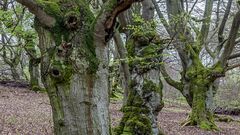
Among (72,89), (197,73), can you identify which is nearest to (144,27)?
(72,89)

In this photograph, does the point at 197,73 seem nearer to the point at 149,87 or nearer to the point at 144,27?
the point at 149,87

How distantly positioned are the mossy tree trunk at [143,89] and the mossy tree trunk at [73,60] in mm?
3544

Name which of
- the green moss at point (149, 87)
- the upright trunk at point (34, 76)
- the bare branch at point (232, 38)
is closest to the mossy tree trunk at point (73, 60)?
the green moss at point (149, 87)

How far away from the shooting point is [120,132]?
28.2 ft

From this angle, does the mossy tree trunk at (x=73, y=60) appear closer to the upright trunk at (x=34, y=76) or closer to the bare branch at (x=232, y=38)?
the bare branch at (x=232, y=38)

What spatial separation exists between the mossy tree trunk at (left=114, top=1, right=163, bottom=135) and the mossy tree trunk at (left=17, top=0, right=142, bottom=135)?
11.6 ft

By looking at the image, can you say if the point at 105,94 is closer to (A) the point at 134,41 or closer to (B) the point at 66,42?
(B) the point at 66,42

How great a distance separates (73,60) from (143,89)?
4.18m

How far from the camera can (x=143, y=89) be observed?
8734 mm

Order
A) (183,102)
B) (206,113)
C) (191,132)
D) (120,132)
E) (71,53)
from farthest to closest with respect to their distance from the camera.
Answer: (183,102), (206,113), (191,132), (120,132), (71,53)

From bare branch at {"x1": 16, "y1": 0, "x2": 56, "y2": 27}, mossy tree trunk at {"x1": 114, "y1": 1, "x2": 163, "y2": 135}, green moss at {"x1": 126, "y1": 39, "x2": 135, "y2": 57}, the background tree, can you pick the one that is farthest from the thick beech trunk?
the background tree

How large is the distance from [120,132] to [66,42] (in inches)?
168

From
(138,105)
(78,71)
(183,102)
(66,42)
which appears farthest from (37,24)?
(183,102)

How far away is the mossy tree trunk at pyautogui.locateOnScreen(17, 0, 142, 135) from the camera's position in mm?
4770
